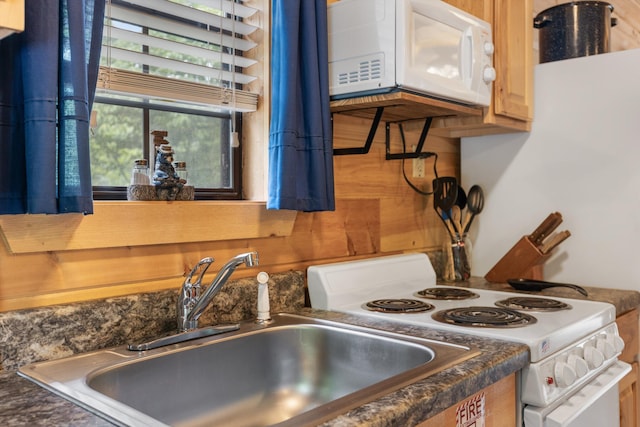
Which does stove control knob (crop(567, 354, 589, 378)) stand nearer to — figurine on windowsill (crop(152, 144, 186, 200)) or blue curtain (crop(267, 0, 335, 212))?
blue curtain (crop(267, 0, 335, 212))

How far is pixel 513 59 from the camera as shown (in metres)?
2.04

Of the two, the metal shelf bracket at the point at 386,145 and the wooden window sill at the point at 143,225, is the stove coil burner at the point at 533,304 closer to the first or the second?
the metal shelf bracket at the point at 386,145

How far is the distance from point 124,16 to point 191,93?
0.79ft

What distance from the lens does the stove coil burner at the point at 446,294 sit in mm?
1786

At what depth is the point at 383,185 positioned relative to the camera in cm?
204

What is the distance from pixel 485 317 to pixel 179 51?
1.07m

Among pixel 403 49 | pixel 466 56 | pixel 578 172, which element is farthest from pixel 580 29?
pixel 403 49

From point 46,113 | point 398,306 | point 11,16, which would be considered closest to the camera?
point 11,16

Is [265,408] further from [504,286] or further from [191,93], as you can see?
[504,286]

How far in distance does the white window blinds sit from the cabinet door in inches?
35.6

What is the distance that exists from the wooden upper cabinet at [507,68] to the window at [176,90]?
2.68ft

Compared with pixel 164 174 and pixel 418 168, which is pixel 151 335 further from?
pixel 418 168

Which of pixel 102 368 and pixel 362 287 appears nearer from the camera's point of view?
pixel 102 368

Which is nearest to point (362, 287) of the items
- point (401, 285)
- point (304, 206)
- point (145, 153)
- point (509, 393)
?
point (401, 285)
